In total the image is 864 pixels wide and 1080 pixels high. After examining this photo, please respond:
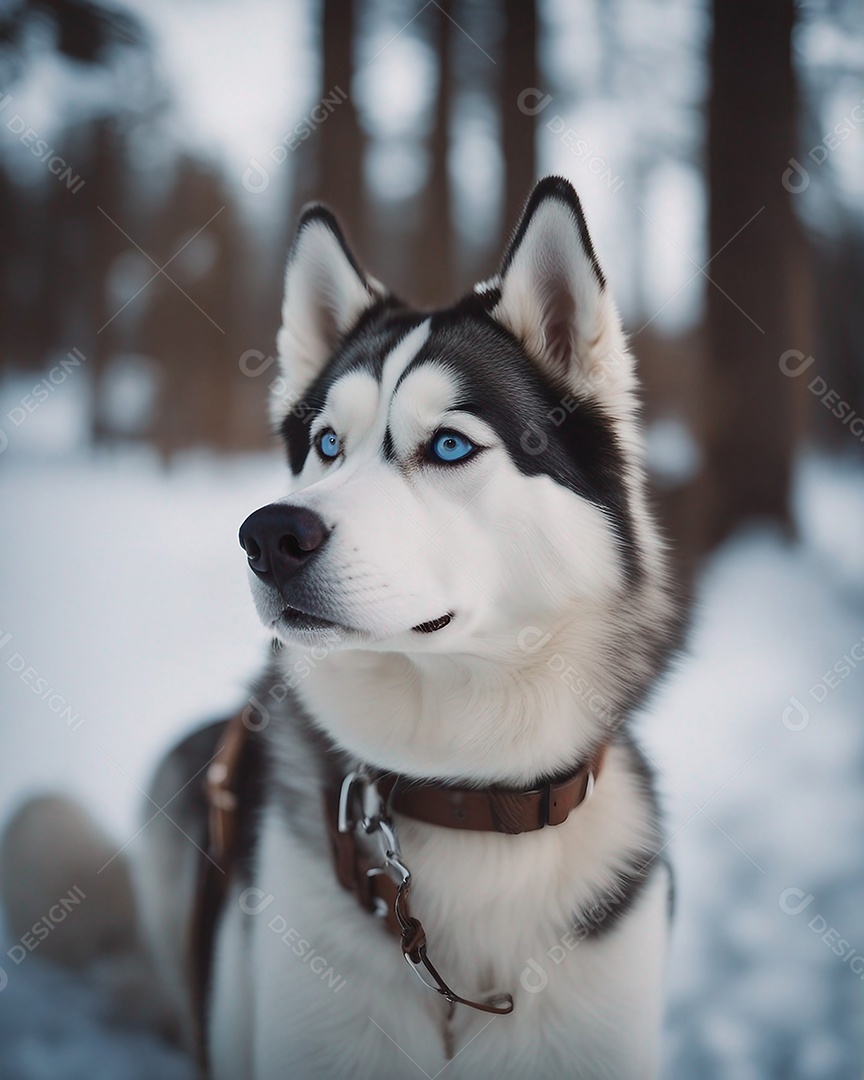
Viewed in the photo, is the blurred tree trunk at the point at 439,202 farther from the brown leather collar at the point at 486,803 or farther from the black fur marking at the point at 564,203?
the brown leather collar at the point at 486,803

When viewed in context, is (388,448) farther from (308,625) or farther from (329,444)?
(308,625)

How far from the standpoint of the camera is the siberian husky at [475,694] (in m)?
0.93

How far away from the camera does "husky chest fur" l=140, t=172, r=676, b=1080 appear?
95 cm

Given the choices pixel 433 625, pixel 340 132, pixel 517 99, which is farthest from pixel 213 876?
pixel 517 99

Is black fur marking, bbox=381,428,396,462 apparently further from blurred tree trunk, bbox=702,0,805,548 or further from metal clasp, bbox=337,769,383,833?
blurred tree trunk, bbox=702,0,805,548

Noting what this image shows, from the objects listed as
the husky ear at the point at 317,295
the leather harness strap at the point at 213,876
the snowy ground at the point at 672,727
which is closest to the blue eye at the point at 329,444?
the husky ear at the point at 317,295

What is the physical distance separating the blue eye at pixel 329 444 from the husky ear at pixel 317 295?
0.76 ft

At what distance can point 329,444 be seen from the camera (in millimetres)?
1125

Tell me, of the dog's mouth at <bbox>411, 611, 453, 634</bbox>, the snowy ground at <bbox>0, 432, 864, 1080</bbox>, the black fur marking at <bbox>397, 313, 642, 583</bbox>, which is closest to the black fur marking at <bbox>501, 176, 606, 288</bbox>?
the black fur marking at <bbox>397, 313, 642, 583</bbox>

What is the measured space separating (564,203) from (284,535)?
651 mm

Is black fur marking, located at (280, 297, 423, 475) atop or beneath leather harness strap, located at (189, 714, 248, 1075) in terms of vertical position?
atop

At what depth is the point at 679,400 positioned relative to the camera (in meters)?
3.29

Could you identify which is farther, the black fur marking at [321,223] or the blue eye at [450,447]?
the black fur marking at [321,223]

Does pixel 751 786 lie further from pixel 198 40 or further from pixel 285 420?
pixel 198 40
